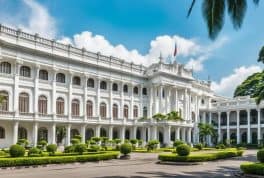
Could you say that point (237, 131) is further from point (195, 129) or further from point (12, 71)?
point (12, 71)

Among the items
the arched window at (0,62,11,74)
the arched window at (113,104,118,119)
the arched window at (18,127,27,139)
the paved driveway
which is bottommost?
the paved driveway

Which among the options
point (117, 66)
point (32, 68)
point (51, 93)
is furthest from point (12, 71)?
point (117, 66)

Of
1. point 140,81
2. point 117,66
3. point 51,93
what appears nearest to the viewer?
point 51,93

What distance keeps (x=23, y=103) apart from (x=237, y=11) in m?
36.4

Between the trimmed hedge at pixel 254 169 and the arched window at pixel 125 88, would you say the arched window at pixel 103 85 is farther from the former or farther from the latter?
the trimmed hedge at pixel 254 169

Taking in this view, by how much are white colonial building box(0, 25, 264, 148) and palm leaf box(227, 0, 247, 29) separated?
1316 inches

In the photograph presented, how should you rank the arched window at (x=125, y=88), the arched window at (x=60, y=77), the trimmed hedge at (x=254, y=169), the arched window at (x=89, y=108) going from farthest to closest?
the arched window at (x=125, y=88) → the arched window at (x=89, y=108) → the arched window at (x=60, y=77) → the trimmed hedge at (x=254, y=169)

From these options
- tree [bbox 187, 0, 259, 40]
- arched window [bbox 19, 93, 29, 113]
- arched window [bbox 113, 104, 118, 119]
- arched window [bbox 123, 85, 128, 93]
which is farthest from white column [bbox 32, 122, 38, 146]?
tree [bbox 187, 0, 259, 40]

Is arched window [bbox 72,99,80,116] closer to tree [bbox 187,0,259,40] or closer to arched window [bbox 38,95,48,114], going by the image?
arched window [bbox 38,95,48,114]

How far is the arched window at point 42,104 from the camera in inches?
1833

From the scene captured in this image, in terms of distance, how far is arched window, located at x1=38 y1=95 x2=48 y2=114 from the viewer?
4656cm

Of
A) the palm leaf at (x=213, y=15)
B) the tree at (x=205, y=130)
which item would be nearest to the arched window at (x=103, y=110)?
the tree at (x=205, y=130)

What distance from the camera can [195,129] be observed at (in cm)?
6994

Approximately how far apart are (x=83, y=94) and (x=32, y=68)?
8879mm
